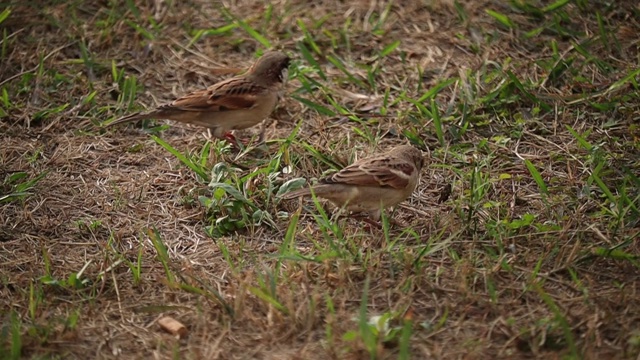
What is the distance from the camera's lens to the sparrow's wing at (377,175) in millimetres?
5254

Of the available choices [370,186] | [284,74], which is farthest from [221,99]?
[370,186]

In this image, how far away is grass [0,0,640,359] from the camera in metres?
4.35

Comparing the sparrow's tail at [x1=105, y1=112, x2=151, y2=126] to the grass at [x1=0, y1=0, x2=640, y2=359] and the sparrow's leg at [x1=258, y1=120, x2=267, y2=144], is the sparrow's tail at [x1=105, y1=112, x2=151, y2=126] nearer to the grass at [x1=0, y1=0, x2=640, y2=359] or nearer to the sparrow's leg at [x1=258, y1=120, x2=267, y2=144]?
the grass at [x1=0, y1=0, x2=640, y2=359]

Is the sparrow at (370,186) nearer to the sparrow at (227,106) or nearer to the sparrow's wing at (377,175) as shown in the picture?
the sparrow's wing at (377,175)

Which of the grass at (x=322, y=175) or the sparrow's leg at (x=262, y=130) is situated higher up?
the grass at (x=322, y=175)

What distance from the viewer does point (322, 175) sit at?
19.3 ft

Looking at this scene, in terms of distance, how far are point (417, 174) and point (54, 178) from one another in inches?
94.2

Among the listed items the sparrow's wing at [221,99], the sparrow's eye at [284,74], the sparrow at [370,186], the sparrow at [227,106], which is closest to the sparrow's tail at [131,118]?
the sparrow at [227,106]

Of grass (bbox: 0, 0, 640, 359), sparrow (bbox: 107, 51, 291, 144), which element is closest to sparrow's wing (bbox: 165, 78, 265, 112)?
sparrow (bbox: 107, 51, 291, 144)

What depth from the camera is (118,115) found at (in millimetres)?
6715

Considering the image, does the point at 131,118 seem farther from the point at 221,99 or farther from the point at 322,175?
the point at 322,175

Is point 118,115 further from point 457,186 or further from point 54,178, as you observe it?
point 457,186

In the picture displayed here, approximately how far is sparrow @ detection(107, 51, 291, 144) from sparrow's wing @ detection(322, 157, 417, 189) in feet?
4.38

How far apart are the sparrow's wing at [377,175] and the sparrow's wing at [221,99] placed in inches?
52.8
